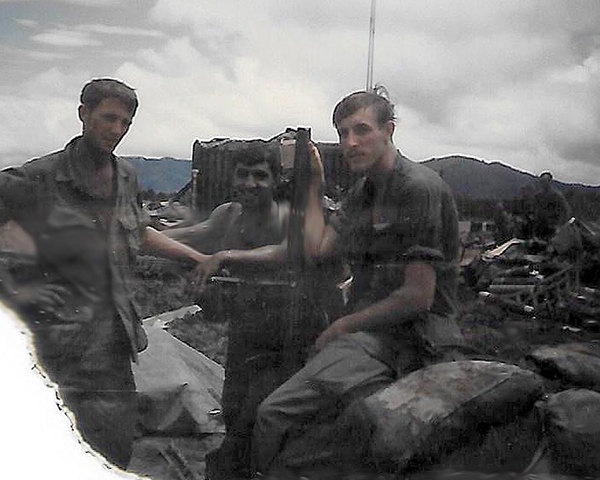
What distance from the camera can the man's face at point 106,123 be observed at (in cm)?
252

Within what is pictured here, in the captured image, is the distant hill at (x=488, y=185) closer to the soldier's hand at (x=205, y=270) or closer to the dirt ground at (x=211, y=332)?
the dirt ground at (x=211, y=332)

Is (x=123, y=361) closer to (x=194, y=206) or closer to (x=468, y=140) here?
(x=194, y=206)

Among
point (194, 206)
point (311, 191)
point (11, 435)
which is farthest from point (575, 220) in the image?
point (11, 435)

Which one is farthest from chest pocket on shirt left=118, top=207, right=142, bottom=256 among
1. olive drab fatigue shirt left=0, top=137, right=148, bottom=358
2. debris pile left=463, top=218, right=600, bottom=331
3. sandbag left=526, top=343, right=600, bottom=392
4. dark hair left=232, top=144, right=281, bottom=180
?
sandbag left=526, top=343, right=600, bottom=392

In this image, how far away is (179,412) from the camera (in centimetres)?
261

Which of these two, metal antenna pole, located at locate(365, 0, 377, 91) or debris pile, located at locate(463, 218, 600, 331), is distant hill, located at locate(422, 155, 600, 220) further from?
metal antenna pole, located at locate(365, 0, 377, 91)

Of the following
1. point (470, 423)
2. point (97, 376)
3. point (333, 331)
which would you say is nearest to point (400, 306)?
point (333, 331)

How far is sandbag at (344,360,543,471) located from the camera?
8.40 feet

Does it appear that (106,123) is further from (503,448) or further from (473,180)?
(503,448)

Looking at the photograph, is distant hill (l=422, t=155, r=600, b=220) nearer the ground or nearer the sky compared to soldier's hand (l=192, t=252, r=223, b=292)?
nearer the sky

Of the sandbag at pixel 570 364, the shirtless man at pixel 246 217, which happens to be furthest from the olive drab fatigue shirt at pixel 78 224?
the sandbag at pixel 570 364

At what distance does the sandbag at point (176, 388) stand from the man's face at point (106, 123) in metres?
0.43

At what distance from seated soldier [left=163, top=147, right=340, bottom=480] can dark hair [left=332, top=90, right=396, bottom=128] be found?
163 millimetres

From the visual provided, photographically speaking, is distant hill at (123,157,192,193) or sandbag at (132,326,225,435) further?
sandbag at (132,326,225,435)
